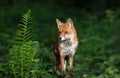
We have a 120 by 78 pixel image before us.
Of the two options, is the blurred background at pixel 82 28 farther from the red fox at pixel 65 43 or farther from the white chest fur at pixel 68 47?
the white chest fur at pixel 68 47

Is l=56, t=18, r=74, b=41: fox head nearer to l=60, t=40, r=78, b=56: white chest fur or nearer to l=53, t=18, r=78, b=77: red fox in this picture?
l=53, t=18, r=78, b=77: red fox

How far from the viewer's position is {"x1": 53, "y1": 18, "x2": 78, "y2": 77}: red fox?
42.8ft

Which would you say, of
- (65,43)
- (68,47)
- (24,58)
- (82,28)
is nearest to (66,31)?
(65,43)

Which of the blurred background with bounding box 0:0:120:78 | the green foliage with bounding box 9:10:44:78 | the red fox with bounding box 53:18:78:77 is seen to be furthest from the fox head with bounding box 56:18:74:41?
the blurred background with bounding box 0:0:120:78

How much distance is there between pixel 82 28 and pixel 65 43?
1072cm

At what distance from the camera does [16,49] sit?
40.3ft

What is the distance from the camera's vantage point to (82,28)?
23.8 m

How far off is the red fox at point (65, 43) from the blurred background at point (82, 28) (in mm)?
722

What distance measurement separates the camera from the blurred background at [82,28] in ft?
51.8

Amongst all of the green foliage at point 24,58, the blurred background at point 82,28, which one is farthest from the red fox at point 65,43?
the green foliage at point 24,58

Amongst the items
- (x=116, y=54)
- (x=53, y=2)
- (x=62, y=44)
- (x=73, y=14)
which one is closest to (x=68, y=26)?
(x=62, y=44)

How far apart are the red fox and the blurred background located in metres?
0.72

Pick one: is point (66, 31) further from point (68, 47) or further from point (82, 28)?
point (82, 28)

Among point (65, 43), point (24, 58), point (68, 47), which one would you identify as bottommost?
point (24, 58)
